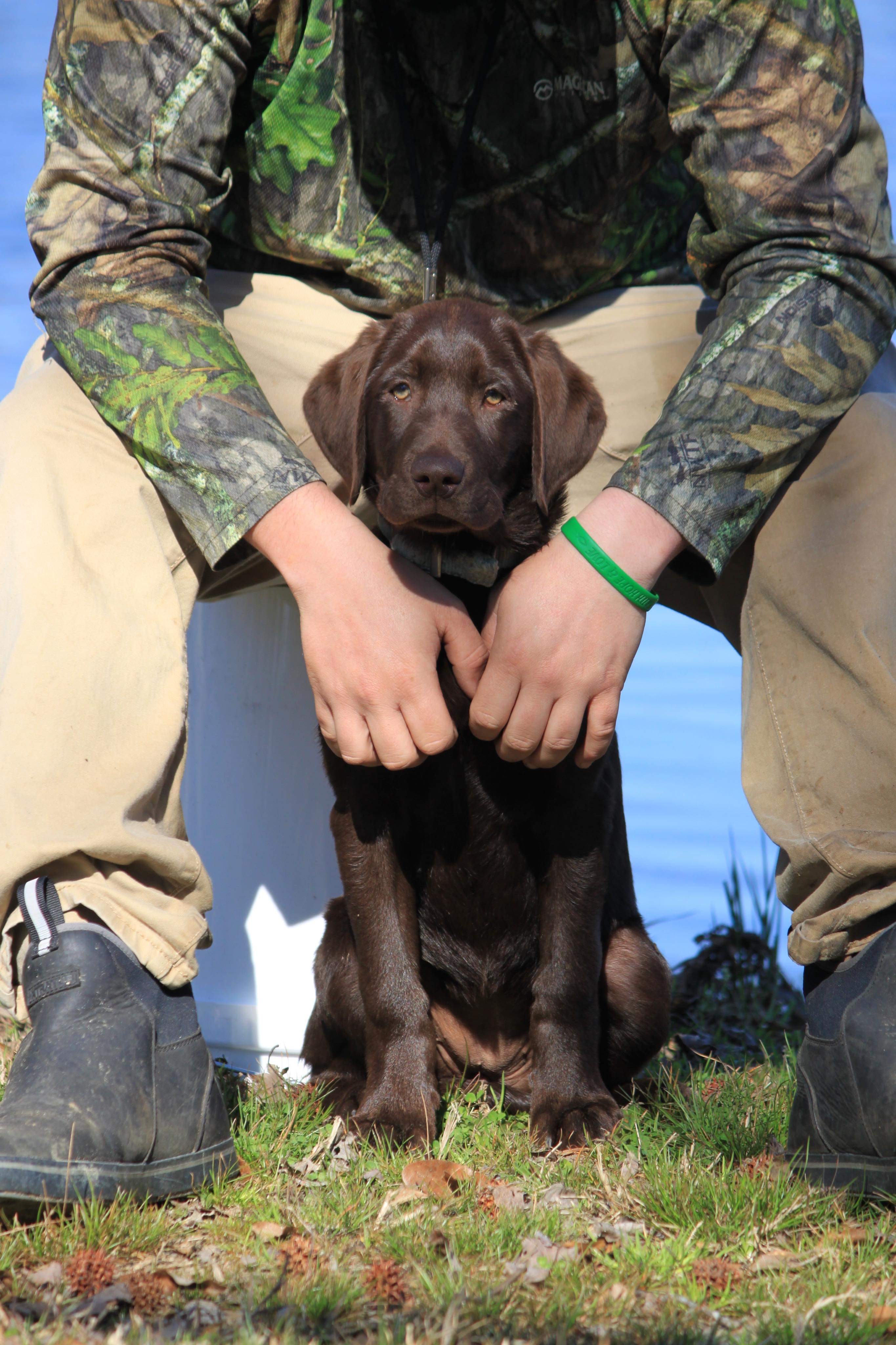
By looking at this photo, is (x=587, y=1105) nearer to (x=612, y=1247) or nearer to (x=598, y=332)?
(x=612, y=1247)

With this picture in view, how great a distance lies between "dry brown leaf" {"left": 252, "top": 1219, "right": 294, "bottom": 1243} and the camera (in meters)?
1.73

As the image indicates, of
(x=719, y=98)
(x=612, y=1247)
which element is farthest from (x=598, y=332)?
(x=612, y=1247)

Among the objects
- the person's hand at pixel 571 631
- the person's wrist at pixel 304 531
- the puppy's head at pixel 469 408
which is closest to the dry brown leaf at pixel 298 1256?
the person's hand at pixel 571 631

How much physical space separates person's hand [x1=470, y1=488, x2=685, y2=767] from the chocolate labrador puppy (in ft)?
1.01

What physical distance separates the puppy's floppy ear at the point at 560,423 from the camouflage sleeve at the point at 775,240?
36cm

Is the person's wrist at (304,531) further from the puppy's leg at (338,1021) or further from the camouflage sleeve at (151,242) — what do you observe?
the puppy's leg at (338,1021)

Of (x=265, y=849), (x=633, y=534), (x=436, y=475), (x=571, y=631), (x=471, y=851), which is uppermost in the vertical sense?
(x=436, y=475)

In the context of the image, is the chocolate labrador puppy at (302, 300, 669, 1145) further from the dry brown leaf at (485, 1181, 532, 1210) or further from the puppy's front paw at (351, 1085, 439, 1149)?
the dry brown leaf at (485, 1181, 532, 1210)

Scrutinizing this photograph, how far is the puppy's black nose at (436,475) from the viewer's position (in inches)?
93.2

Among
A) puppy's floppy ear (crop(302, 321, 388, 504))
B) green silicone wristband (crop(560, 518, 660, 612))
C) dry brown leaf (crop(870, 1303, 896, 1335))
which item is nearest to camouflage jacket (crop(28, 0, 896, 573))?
green silicone wristband (crop(560, 518, 660, 612))

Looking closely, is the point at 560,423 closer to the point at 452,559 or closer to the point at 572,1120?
the point at 452,559

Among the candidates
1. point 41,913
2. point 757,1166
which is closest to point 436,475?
point 41,913

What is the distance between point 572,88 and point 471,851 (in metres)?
1.62

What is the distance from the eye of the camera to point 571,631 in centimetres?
205
